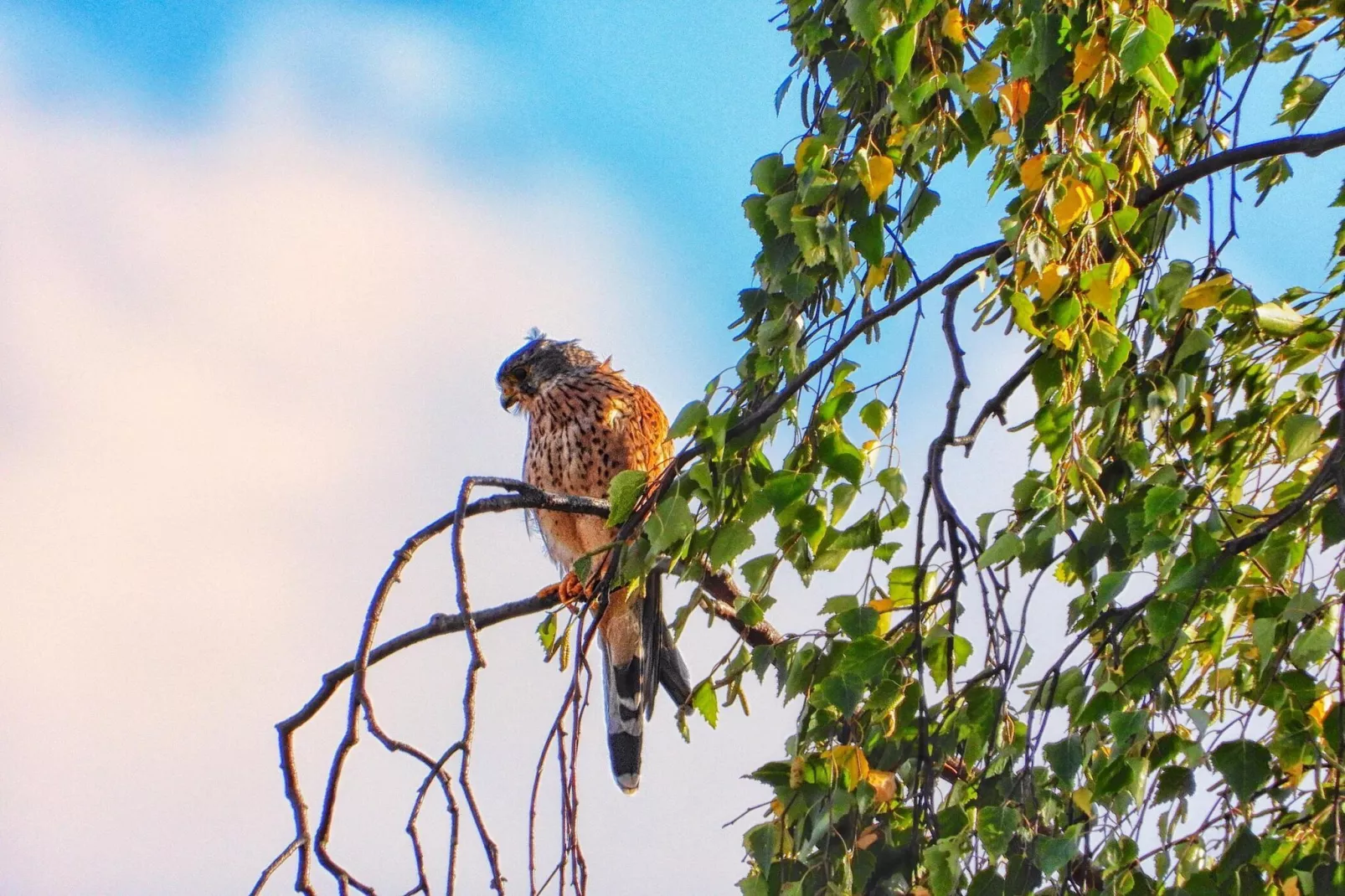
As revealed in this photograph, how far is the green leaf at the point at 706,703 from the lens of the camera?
2311mm

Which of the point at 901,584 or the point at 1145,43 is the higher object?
the point at 1145,43

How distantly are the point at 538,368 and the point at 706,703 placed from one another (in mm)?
3265

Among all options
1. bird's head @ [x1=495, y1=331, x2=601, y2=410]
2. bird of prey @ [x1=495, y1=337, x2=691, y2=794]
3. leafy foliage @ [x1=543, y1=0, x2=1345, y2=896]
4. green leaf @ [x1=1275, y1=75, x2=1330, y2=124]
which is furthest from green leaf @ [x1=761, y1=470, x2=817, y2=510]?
bird's head @ [x1=495, y1=331, x2=601, y2=410]

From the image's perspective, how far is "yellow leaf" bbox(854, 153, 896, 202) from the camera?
2.10m

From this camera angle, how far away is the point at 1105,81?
2.12 m

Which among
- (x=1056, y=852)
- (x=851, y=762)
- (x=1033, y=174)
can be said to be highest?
(x=1033, y=174)

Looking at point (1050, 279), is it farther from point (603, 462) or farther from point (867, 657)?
point (603, 462)

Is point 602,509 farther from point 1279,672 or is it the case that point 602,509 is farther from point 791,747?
point 1279,672

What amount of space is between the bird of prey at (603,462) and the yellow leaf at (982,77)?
2349 mm

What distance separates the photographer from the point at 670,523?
2.20 metres

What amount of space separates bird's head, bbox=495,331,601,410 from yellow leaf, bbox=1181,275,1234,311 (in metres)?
3.23

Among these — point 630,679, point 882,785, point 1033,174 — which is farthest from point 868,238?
point 630,679

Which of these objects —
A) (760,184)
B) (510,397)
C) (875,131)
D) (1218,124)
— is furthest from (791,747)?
(510,397)

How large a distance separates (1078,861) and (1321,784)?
0.48 metres
